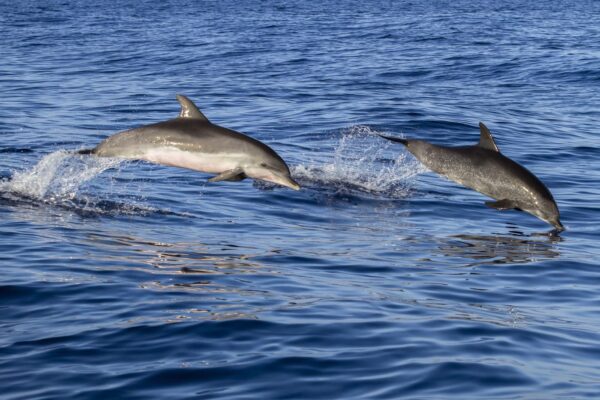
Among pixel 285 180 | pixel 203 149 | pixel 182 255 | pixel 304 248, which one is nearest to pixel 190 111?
pixel 203 149

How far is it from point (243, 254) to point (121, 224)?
6.46 feet

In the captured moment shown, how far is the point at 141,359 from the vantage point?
25.2 ft

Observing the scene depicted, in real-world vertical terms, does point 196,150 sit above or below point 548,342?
above

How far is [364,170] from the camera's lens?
17141 millimetres

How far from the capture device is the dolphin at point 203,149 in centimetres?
1162

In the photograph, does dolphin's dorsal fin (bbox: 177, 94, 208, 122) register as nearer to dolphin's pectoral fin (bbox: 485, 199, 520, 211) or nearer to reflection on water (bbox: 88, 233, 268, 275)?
reflection on water (bbox: 88, 233, 268, 275)

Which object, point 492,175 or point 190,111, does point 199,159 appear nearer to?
point 190,111

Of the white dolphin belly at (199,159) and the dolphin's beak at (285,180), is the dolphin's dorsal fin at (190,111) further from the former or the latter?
the dolphin's beak at (285,180)

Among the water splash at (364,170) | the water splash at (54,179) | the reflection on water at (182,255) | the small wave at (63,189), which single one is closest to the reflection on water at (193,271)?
the reflection on water at (182,255)

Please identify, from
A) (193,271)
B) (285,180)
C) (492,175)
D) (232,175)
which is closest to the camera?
(193,271)

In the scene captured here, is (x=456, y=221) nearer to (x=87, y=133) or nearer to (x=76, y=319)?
(x=76, y=319)

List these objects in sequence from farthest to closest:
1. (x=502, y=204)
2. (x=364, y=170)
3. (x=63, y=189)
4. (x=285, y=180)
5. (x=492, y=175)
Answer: (x=364, y=170), (x=63, y=189), (x=492, y=175), (x=502, y=204), (x=285, y=180)

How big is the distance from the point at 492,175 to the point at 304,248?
8.22 feet

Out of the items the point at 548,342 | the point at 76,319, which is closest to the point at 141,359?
the point at 76,319
